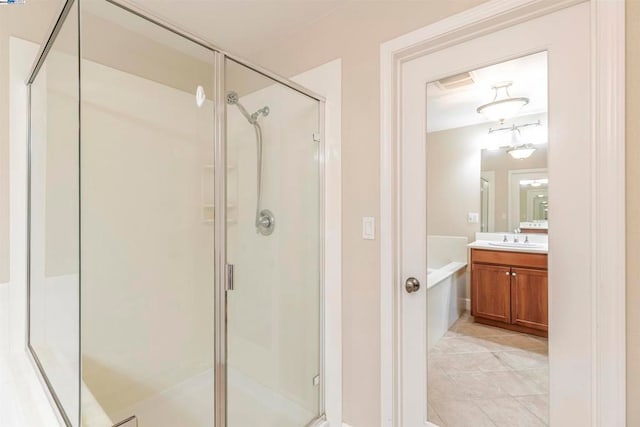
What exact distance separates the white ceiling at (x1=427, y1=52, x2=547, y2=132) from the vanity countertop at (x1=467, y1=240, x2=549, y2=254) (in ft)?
1.75

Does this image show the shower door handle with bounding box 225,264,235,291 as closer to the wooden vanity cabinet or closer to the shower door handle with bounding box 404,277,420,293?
the shower door handle with bounding box 404,277,420,293

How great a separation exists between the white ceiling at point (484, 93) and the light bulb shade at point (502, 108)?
2cm

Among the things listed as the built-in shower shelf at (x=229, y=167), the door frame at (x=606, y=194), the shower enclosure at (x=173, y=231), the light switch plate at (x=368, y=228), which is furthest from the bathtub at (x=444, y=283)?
the built-in shower shelf at (x=229, y=167)

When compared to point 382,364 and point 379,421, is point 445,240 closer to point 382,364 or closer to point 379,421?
point 382,364

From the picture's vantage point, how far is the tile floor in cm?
122

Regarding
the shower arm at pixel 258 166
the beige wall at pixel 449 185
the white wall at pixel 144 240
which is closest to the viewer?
the beige wall at pixel 449 185

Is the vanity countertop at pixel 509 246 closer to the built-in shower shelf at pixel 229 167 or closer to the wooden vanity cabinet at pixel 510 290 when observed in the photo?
the wooden vanity cabinet at pixel 510 290

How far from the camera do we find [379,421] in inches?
59.3

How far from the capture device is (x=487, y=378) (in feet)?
4.43

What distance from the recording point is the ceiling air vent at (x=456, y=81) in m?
1.36

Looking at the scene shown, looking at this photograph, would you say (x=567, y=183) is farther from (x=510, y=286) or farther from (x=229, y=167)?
(x=229, y=167)

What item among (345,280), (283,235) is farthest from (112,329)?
(345,280)

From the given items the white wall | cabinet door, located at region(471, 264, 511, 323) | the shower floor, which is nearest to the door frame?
cabinet door, located at region(471, 264, 511, 323)

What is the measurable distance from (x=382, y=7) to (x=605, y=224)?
4.31 feet
